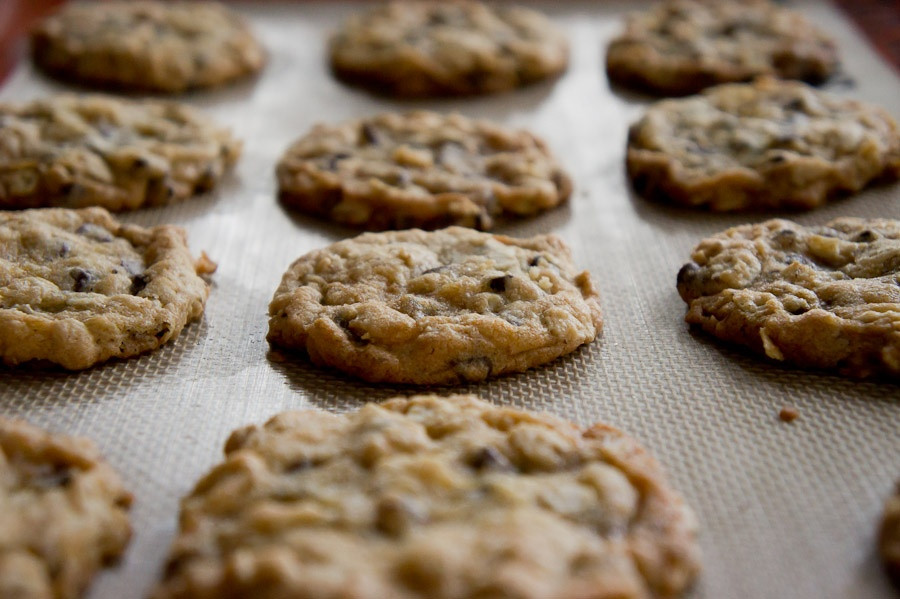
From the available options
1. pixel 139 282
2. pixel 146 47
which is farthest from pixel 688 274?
pixel 146 47

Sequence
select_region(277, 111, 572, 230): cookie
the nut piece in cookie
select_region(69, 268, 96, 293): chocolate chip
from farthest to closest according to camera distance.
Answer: select_region(277, 111, 572, 230): cookie, select_region(69, 268, 96, 293): chocolate chip, the nut piece in cookie

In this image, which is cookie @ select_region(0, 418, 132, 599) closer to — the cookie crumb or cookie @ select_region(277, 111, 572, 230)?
cookie @ select_region(277, 111, 572, 230)

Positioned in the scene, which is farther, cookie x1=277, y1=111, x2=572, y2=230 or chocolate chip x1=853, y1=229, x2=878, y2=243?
cookie x1=277, y1=111, x2=572, y2=230

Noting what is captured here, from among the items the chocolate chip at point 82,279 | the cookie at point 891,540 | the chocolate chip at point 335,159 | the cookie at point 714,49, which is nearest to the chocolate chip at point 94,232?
the chocolate chip at point 82,279

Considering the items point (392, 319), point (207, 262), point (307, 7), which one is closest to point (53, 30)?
point (307, 7)

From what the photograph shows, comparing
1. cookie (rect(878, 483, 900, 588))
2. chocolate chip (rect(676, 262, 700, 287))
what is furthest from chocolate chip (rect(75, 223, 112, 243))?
cookie (rect(878, 483, 900, 588))

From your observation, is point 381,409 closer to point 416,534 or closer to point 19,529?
point 416,534
